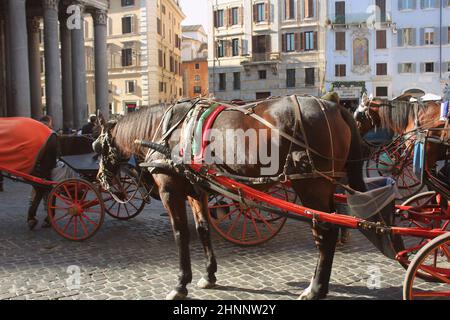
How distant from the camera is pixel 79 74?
21.2m

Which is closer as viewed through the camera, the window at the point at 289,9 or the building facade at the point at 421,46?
the building facade at the point at 421,46

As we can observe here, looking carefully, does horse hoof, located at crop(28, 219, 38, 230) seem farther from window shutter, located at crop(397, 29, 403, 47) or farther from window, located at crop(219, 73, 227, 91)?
window, located at crop(219, 73, 227, 91)

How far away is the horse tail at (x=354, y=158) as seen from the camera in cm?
414

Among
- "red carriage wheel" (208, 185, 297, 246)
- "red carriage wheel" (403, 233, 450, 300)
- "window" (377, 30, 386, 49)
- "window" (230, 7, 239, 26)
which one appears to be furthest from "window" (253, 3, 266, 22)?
"red carriage wheel" (403, 233, 450, 300)

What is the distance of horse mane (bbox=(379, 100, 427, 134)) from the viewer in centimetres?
725

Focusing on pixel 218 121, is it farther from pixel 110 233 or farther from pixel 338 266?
pixel 110 233

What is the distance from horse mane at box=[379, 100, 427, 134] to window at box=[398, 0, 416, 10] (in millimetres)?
30401

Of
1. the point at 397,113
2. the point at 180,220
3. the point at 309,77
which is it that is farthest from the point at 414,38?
the point at 180,220

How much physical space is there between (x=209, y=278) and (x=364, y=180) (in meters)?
1.67

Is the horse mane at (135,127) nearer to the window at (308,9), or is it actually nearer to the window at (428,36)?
the window at (308,9)

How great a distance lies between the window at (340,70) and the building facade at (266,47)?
3.27 ft

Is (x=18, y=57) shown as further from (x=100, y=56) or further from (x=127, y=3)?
Answer: (x=127, y=3)

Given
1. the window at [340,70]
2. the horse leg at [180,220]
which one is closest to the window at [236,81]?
the window at [340,70]

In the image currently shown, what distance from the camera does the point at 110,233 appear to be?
6566mm
